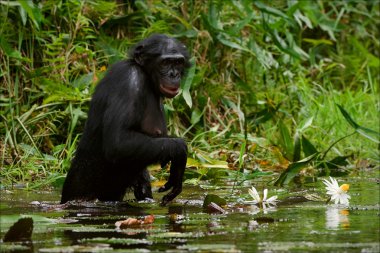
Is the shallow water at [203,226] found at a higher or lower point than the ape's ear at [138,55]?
lower

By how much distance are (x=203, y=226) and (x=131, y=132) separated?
5.00 ft

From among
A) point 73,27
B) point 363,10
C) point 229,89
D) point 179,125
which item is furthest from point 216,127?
point 363,10

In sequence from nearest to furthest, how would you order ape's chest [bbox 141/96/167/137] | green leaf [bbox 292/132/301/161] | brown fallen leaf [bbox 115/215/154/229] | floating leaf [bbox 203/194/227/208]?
→ brown fallen leaf [bbox 115/215/154/229]
floating leaf [bbox 203/194/227/208]
ape's chest [bbox 141/96/167/137]
green leaf [bbox 292/132/301/161]

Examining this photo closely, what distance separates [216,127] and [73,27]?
1793 mm

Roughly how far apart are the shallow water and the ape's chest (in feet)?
1.72

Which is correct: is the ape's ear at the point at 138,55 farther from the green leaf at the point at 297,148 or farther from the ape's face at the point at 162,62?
the green leaf at the point at 297,148

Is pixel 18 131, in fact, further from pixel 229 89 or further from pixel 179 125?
pixel 229 89

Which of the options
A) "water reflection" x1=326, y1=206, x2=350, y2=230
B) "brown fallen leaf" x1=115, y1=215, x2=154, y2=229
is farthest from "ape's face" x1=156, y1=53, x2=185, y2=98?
"brown fallen leaf" x1=115, y1=215, x2=154, y2=229

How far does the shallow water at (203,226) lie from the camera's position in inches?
158

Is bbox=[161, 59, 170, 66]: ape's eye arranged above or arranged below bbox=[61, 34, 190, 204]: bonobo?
above

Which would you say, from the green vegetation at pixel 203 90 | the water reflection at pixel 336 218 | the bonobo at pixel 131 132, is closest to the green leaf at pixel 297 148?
the green vegetation at pixel 203 90

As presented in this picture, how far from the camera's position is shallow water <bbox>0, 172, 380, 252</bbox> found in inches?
158

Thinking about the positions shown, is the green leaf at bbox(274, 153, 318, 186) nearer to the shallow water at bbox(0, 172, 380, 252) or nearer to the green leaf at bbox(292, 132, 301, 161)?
the shallow water at bbox(0, 172, 380, 252)

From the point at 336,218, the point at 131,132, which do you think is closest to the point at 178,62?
the point at 131,132
